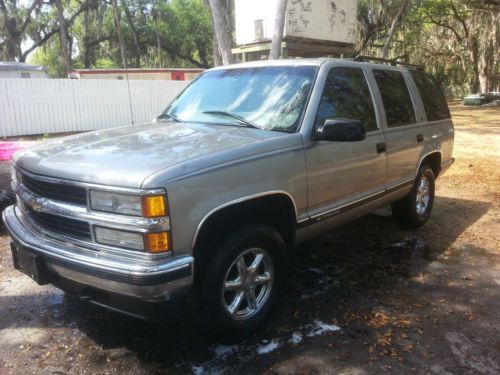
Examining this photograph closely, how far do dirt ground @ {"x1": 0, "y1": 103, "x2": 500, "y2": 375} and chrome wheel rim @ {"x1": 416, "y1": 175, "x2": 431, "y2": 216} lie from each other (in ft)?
2.08

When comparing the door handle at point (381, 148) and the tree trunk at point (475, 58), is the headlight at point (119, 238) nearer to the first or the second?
the door handle at point (381, 148)

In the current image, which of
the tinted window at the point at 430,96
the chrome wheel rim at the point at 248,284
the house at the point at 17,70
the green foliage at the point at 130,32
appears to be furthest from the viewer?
A: the green foliage at the point at 130,32

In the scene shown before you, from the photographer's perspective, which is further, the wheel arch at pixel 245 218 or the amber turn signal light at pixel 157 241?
the wheel arch at pixel 245 218

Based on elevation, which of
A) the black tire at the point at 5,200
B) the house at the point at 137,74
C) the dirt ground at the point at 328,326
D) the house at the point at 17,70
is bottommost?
the dirt ground at the point at 328,326

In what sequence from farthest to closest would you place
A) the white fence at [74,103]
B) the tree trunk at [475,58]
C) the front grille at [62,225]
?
1. the tree trunk at [475,58]
2. the white fence at [74,103]
3. the front grille at [62,225]

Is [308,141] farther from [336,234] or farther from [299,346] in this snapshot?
[336,234]

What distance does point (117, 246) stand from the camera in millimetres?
2729

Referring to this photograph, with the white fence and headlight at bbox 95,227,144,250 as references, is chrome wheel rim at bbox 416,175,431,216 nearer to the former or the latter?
headlight at bbox 95,227,144,250

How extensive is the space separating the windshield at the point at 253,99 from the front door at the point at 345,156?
0.21 m

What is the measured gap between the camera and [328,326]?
3482 mm

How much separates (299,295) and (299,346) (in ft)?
2.62

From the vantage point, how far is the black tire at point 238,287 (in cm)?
297

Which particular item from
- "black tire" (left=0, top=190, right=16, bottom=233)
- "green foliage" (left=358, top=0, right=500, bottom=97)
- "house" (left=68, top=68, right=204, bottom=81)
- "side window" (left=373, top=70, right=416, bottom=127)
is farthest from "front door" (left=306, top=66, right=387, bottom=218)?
"green foliage" (left=358, top=0, right=500, bottom=97)

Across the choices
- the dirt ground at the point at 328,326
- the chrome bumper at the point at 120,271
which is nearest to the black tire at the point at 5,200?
the dirt ground at the point at 328,326
